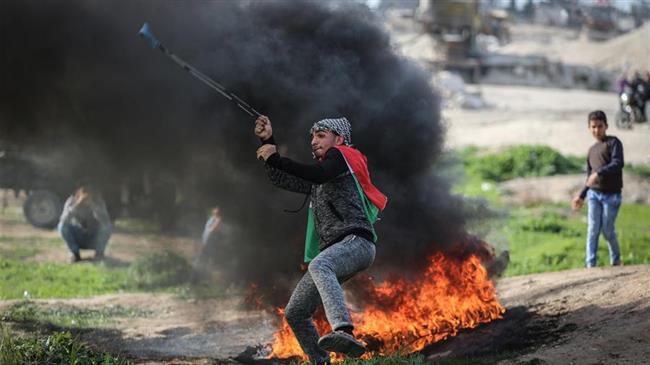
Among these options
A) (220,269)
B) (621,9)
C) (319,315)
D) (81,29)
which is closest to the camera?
(319,315)

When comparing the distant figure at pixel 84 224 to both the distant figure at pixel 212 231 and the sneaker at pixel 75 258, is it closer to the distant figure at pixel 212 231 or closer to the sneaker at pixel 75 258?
the sneaker at pixel 75 258

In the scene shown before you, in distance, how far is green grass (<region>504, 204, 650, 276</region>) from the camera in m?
12.3

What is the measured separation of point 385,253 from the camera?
830 centimetres

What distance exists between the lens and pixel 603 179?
9.46 metres

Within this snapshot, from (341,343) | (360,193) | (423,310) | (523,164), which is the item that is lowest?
(423,310)

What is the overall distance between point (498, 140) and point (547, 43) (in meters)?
32.4

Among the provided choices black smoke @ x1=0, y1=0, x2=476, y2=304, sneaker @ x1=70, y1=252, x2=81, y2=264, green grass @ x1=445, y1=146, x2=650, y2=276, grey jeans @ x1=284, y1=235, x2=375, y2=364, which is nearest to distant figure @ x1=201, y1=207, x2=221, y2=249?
black smoke @ x1=0, y1=0, x2=476, y2=304

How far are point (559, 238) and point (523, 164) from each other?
329 inches

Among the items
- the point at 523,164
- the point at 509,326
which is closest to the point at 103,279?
the point at 509,326

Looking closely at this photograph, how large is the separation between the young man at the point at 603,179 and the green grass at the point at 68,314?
5335 millimetres

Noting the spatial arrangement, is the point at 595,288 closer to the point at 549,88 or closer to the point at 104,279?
the point at 104,279

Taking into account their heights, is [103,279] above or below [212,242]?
below

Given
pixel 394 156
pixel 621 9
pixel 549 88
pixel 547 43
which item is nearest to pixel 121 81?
pixel 394 156

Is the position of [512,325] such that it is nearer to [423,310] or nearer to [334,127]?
[423,310]
